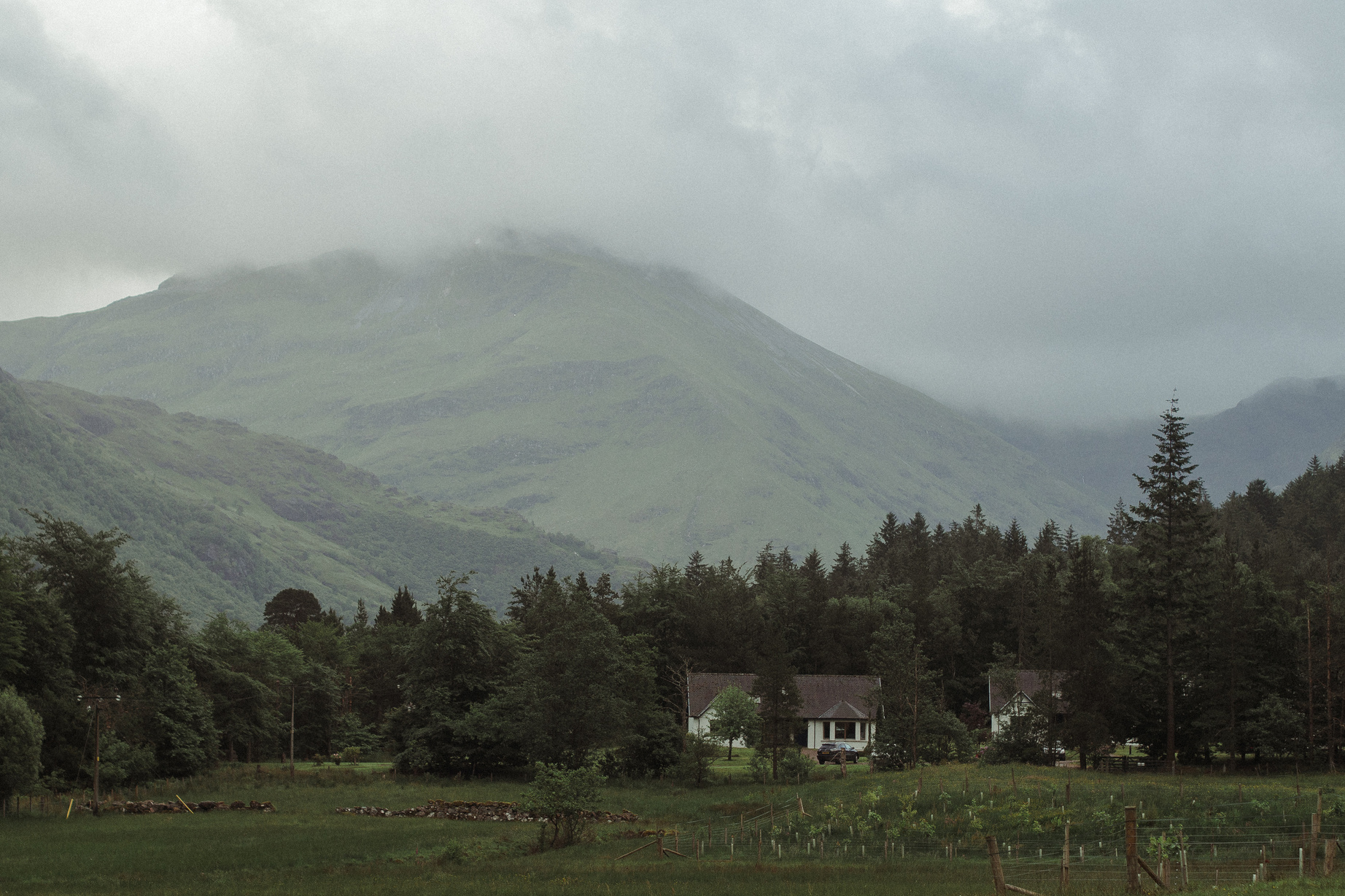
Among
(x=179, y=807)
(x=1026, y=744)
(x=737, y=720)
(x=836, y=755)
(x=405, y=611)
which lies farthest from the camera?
(x=405, y=611)

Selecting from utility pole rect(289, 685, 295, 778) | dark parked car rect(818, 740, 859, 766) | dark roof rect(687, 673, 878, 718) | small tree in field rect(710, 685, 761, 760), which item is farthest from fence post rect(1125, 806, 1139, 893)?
dark roof rect(687, 673, 878, 718)

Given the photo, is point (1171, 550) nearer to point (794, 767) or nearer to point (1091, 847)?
point (794, 767)

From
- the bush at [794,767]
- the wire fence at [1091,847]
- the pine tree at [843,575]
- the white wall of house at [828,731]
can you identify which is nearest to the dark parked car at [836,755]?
the white wall of house at [828,731]

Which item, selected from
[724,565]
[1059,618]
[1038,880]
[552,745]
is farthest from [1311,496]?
[1038,880]

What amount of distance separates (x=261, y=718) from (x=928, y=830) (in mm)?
66257

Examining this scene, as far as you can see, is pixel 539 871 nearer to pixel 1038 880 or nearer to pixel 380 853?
pixel 380 853

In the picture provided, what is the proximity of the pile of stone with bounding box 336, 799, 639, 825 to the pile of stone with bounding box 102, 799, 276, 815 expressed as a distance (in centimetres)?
489

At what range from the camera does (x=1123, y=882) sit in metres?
31.4

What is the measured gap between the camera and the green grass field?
126 ft

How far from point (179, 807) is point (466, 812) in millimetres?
16369

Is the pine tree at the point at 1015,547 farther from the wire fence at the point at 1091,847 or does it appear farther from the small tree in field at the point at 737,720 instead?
the wire fence at the point at 1091,847

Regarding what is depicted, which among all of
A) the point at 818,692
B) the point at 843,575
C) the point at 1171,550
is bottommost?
the point at 818,692

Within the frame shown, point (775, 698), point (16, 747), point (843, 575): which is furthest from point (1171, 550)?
point (843, 575)

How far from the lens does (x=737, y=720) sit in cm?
9094
